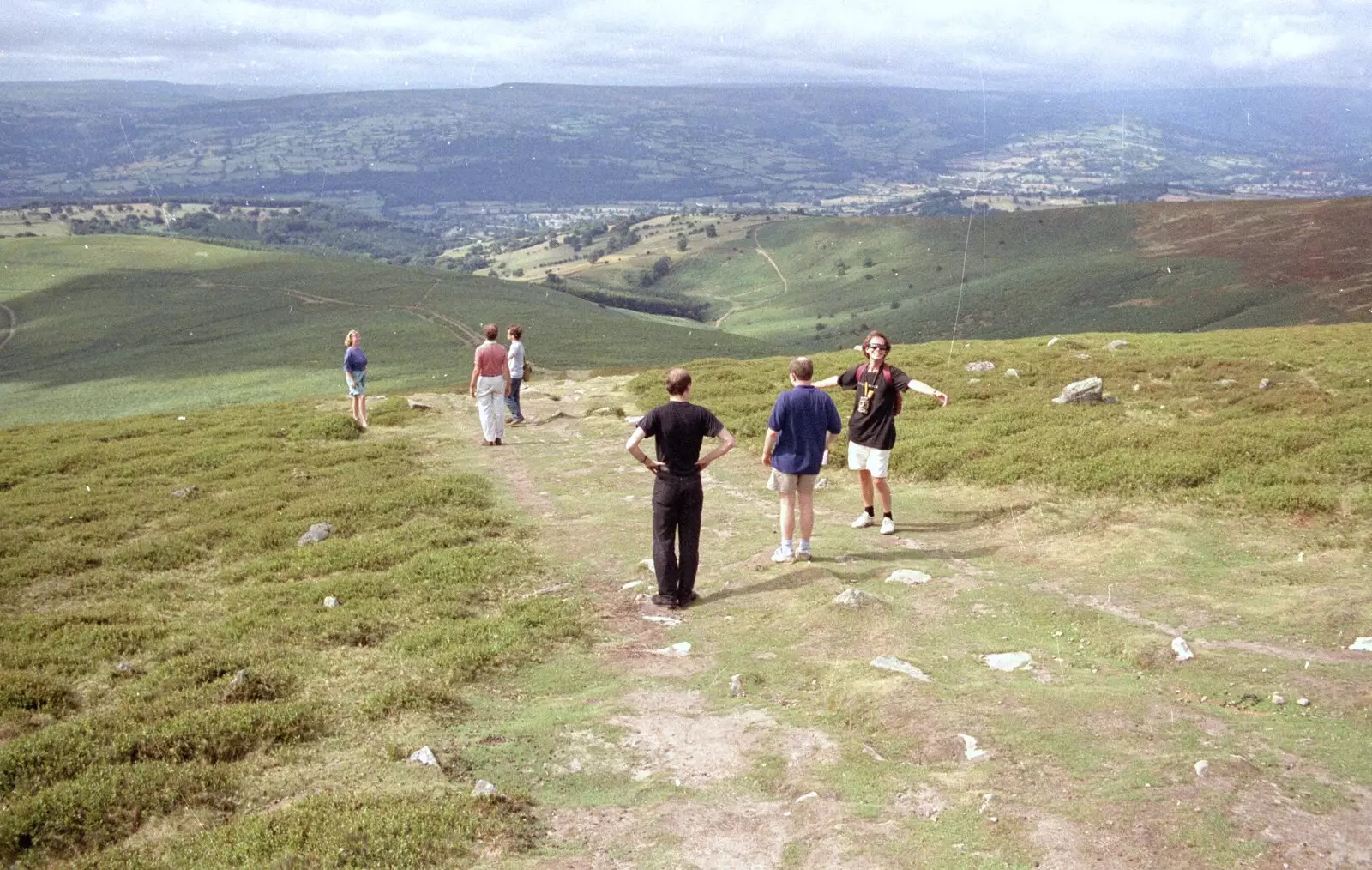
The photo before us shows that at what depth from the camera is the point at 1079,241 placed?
200 m

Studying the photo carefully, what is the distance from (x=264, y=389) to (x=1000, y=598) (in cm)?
8014

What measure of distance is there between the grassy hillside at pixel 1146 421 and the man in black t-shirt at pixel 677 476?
9010 millimetres

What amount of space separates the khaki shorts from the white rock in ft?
7.80

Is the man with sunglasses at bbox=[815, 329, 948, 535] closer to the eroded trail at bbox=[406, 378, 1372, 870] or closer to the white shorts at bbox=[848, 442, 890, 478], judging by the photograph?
the white shorts at bbox=[848, 442, 890, 478]

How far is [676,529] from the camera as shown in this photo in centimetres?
1455

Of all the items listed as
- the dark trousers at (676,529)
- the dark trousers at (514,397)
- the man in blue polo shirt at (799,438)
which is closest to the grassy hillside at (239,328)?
the dark trousers at (514,397)

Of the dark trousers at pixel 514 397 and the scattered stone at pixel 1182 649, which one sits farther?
the dark trousers at pixel 514 397

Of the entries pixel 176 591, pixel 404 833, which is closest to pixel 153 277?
pixel 176 591

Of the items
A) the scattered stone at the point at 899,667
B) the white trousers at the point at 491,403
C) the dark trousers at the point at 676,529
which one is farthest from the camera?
the white trousers at the point at 491,403

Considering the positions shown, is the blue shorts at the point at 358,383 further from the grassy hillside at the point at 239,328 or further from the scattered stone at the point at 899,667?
the grassy hillside at the point at 239,328

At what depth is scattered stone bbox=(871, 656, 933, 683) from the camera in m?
11.0

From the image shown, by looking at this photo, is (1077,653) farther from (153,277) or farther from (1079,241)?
(1079,241)

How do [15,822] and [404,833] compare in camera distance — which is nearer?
[404,833]

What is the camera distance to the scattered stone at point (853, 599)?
13125 mm
